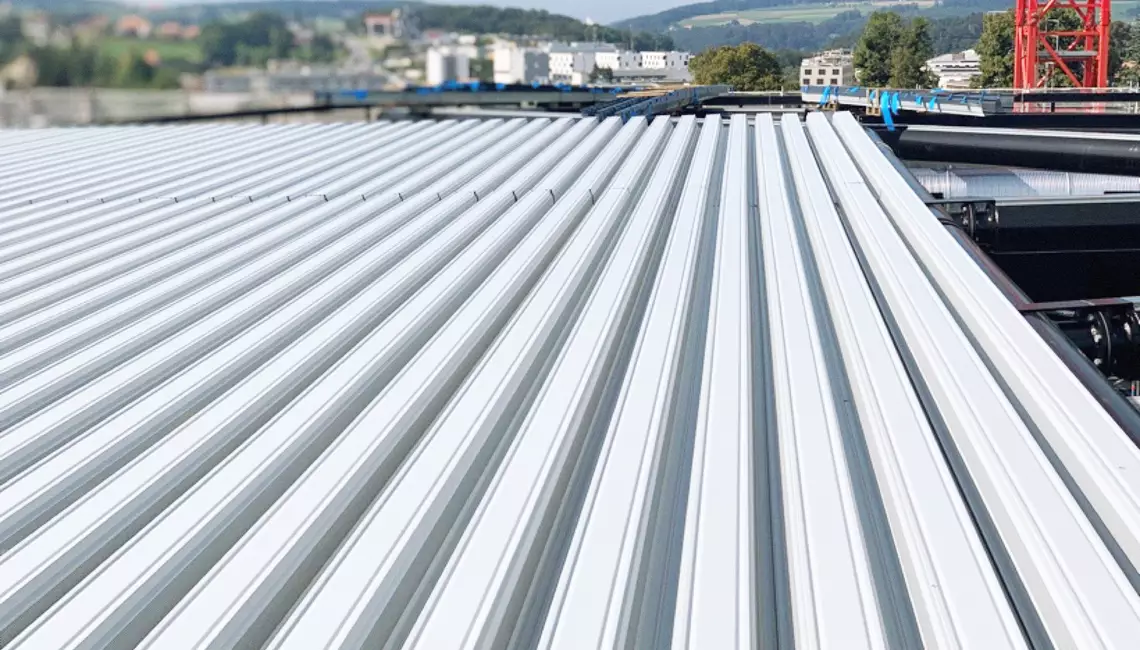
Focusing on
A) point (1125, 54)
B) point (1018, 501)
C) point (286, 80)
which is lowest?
point (1018, 501)

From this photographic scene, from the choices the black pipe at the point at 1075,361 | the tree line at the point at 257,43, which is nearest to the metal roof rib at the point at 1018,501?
the black pipe at the point at 1075,361

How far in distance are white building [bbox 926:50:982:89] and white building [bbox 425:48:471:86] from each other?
5370 cm

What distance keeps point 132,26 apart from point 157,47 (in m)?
0.24

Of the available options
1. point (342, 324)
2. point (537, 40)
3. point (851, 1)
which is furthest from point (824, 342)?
point (851, 1)

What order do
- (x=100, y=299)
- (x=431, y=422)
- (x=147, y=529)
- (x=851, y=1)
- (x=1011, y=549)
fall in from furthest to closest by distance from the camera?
1. (x=851, y=1)
2. (x=100, y=299)
3. (x=431, y=422)
4. (x=147, y=529)
5. (x=1011, y=549)

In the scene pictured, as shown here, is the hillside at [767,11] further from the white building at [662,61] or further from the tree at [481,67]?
the tree at [481,67]

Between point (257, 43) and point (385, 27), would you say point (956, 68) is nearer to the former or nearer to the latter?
point (385, 27)

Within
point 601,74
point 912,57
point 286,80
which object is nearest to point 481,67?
point 286,80

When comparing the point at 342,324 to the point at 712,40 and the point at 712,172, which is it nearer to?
the point at 712,172

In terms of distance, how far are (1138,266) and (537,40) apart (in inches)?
379

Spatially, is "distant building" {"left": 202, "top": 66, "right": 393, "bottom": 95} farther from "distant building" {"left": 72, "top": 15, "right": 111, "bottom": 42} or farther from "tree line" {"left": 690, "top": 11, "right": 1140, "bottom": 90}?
"tree line" {"left": 690, "top": 11, "right": 1140, "bottom": 90}

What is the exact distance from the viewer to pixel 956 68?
72.8m

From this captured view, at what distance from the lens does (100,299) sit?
3.73 m

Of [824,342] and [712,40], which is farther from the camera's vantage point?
[712,40]
